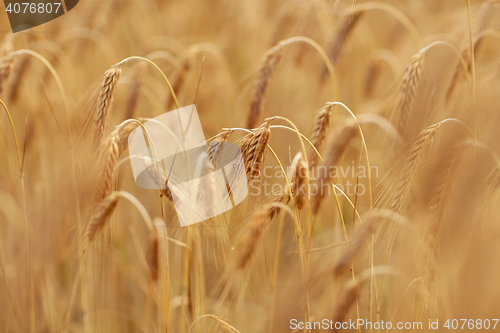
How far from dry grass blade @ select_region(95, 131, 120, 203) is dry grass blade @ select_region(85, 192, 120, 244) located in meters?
0.02

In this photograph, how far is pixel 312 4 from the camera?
1488mm

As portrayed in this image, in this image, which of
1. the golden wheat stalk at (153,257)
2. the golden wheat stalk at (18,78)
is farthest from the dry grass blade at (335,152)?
the golden wheat stalk at (18,78)

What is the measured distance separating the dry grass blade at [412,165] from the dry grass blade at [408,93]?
95 mm

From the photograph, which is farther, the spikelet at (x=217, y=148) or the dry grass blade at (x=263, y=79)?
the dry grass blade at (x=263, y=79)

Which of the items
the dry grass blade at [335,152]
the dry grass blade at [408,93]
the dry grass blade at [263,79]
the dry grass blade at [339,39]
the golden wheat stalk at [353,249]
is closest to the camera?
the golden wheat stalk at [353,249]

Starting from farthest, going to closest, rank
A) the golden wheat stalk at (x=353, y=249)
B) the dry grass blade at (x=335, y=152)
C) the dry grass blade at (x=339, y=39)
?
the dry grass blade at (x=339, y=39) < the dry grass blade at (x=335, y=152) < the golden wheat stalk at (x=353, y=249)

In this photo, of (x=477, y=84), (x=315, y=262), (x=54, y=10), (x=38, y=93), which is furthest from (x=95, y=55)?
(x=477, y=84)

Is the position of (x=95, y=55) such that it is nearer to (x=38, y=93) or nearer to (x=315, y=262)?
(x=38, y=93)

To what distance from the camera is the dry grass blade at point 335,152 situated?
0.75 meters

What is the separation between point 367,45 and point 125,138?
1512 mm

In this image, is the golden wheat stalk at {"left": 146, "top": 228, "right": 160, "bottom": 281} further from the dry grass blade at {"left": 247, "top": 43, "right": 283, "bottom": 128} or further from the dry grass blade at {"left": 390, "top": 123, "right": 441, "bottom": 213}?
the dry grass blade at {"left": 390, "top": 123, "right": 441, "bottom": 213}

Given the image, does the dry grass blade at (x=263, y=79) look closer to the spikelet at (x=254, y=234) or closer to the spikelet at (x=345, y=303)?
the spikelet at (x=254, y=234)

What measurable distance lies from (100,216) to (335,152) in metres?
0.63

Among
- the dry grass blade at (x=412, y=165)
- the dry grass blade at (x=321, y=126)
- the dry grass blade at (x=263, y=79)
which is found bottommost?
the dry grass blade at (x=412, y=165)
